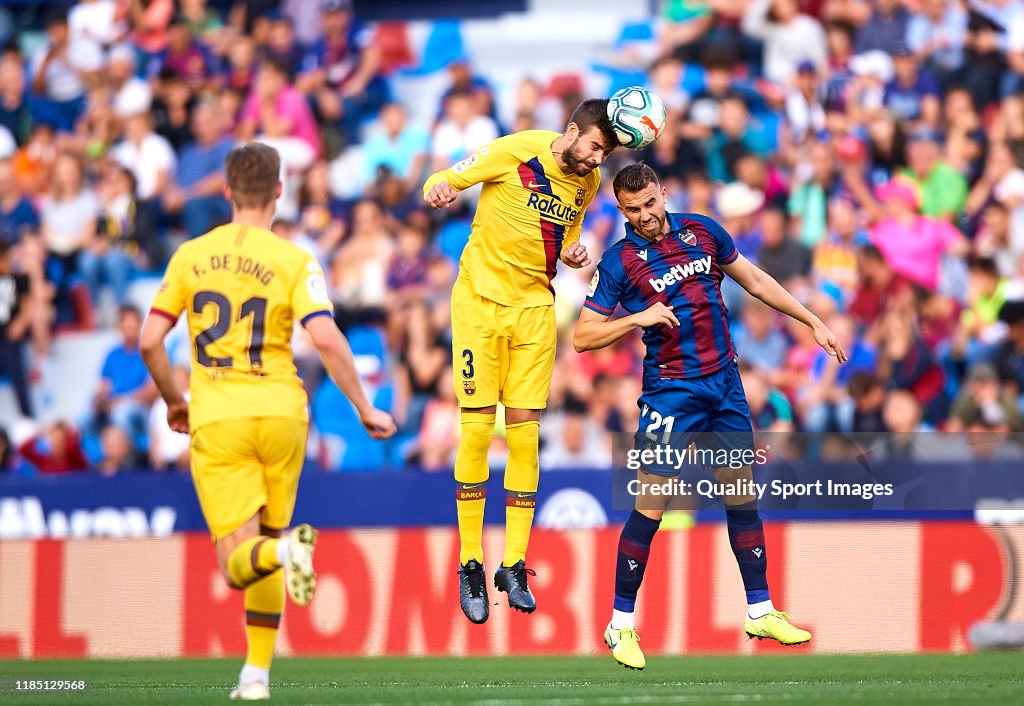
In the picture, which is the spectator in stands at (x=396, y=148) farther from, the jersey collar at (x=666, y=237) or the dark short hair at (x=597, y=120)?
the jersey collar at (x=666, y=237)

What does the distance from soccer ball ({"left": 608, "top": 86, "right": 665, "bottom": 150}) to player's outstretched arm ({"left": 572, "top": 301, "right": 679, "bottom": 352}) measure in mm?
981

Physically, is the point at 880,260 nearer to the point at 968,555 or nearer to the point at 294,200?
the point at 968,555

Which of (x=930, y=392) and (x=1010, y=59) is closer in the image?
(x=930, y=392)

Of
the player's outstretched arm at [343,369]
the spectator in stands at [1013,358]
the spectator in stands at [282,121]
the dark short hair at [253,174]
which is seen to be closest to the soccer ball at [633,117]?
the dark short hair at [253,174]

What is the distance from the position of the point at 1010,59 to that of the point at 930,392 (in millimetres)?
4212

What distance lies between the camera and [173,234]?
17922mm

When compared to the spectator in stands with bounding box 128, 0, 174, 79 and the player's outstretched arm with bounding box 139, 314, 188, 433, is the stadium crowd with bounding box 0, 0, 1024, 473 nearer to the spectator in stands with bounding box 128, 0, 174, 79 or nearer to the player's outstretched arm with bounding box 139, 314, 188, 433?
the spectator in stands with bounding box 128, 0, 174, 79

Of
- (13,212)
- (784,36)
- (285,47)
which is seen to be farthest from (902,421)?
(13,212)

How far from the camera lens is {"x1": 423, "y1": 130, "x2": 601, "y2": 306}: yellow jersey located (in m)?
9.63

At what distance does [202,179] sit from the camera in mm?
17750

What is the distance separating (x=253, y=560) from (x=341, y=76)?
1189cm

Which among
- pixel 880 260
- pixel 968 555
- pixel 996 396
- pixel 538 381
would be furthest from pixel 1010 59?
pixel 538 381

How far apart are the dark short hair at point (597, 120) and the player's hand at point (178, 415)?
118 inches

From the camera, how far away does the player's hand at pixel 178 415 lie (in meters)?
7.91
